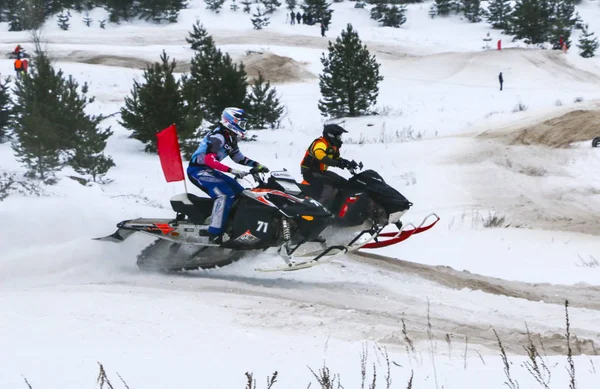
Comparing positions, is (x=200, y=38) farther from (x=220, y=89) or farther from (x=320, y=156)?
(x=320, y=156)

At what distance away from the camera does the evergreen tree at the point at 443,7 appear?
195ft

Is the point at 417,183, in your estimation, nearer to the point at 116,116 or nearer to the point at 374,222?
the point at 374,222

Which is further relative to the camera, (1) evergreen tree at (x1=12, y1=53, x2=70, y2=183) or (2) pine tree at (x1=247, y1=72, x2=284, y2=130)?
(2) pine tree at (x1=247, y1=72, x2=284, y2=130)

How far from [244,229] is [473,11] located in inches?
2141

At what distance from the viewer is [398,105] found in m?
31.4

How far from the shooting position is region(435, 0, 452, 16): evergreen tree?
195ft

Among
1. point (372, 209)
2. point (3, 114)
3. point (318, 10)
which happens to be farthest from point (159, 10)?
point (372, 209)

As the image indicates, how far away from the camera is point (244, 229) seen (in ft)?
28.3

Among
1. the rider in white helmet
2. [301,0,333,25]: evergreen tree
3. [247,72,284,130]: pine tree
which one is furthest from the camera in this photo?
[301,0,333,25]: evergreen tree

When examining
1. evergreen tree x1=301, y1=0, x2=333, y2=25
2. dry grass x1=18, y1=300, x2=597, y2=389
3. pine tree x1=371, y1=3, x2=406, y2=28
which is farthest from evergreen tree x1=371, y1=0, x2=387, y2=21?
dry grass x1=18, y1=300, x2=597, y2=389

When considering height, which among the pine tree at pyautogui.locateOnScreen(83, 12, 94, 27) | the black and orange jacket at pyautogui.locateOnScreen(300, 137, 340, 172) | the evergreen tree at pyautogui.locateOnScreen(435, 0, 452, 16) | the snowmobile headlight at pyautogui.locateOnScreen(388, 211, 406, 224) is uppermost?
the evergreen tree at pyautogui.locateOnScreen(435, 0, 452, 16)

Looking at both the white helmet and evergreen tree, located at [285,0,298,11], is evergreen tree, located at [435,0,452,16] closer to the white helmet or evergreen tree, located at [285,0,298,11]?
evergreen tree, located at [285,0,298,11]

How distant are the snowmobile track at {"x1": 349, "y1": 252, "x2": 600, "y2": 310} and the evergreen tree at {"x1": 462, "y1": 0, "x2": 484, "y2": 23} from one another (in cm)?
Result: 5233

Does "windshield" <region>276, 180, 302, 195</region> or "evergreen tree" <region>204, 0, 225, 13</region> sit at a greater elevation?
"evergreen tree" <region>204, 0, 225, 13</region>
